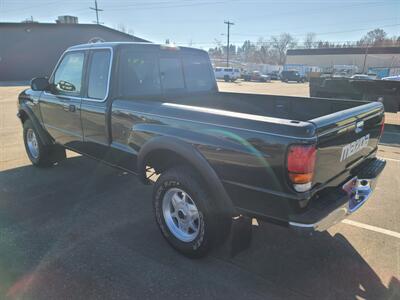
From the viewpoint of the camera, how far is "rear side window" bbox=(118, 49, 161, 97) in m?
3.73

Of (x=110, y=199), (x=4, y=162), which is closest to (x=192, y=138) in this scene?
(x=110, y=199)

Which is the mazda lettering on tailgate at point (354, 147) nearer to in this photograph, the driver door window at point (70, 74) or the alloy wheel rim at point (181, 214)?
the alloy wheel rim at point (181, 214)

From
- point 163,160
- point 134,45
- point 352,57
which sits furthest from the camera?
point 352,57

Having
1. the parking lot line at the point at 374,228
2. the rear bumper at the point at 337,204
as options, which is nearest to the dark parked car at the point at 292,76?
the parking lot line at the point at 374,228

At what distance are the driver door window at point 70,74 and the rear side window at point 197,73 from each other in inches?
53.7

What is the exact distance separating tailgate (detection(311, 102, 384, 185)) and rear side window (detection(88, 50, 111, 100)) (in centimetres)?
248

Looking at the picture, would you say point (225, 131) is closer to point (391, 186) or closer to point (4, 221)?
point (4, 221)

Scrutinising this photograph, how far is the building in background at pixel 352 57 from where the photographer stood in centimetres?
6544

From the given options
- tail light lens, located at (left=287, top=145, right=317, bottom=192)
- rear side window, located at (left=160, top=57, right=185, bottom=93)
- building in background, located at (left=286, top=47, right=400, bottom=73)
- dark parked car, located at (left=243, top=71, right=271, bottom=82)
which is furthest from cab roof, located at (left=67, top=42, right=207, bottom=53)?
building in background, located at (left=286, top=47, right=400, bottom=73)

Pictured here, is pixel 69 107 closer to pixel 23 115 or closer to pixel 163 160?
pixel 163 160

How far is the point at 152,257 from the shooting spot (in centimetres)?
310

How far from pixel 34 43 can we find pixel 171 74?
117ft

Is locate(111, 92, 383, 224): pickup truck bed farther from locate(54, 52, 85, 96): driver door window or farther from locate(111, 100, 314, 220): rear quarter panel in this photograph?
locate(54, 52, 85, 96): driver door window

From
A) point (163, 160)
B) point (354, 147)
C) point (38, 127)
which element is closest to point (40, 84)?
point (38, 127)
